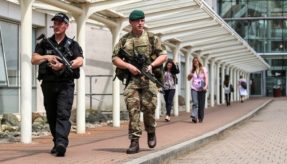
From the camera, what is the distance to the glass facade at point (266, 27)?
64000 mm

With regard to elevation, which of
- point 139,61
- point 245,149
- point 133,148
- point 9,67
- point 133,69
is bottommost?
point 245,149

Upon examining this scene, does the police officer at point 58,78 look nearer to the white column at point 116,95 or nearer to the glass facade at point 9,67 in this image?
the white column at point 116,95

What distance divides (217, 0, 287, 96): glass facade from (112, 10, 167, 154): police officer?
55457 millimetres

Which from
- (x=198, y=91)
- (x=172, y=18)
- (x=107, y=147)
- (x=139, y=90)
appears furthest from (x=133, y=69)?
(x=172, y=18)

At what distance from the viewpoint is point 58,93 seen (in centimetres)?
854

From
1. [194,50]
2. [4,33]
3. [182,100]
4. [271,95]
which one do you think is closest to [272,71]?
[271,95]

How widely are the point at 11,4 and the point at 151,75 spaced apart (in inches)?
403

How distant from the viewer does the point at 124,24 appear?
15.9 meters

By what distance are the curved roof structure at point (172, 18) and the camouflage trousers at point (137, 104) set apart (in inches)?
144

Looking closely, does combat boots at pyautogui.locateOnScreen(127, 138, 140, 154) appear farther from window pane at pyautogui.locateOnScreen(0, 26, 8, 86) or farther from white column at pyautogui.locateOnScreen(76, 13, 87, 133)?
window pane at pyautogui.locateOnScreen(0, 26, 8, 86)

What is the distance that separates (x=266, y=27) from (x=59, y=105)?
57.9 metres

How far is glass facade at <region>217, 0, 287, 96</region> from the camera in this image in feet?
210

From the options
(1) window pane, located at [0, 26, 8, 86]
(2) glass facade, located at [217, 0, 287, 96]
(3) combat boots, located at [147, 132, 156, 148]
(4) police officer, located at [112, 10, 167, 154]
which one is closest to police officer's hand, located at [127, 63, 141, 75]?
(4) police officer, located at [112, 10, 167, 154]

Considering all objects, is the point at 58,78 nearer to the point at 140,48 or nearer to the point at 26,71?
the point at 140,48
